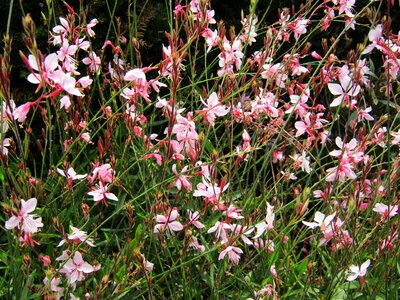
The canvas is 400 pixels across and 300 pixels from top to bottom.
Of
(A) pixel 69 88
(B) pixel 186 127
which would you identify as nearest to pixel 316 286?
(B) pixel 186 127

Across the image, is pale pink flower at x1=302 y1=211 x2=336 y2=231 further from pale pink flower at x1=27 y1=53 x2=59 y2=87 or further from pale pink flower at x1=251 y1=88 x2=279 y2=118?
pale pink flower at x1=27 y1=53 x2=59 y2=87

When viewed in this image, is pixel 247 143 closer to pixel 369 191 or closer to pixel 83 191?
pixel 369 191

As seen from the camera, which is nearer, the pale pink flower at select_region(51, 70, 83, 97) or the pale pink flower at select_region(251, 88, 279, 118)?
the pale pink flower at select_region(51, 70, 83, 97)

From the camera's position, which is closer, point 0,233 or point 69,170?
point 69,170

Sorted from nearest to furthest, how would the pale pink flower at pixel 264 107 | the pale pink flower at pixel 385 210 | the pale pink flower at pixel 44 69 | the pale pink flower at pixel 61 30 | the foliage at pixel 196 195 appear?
the pale pink flower at pixel 44 69 < the foliage at pixel 196 195 < the pale pink flower at pixel 385 210 < the pale pink flower at pixel 264 107 < the pale pink flower at pixel 61 30

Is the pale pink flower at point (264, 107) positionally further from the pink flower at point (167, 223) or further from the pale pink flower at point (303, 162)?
the pink flower at point (167, 223)

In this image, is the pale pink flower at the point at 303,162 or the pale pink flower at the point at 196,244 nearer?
the pale pink flower at the point at 196,244

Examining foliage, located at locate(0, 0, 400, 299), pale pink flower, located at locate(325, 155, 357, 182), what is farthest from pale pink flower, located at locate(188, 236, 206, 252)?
pale pink flower, located at locate(325, 155, 357, 182)

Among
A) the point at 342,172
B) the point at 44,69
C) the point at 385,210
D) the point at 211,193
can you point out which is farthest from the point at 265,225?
the point at 44,69

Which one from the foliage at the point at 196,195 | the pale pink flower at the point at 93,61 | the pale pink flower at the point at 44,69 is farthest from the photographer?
the pale pink flower at the point at 93,61

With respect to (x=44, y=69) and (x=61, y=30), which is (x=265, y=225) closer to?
(x=44, y=69)

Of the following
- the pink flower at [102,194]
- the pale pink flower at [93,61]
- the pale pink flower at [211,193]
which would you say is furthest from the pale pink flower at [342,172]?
the pale pink flower at [93,61]
